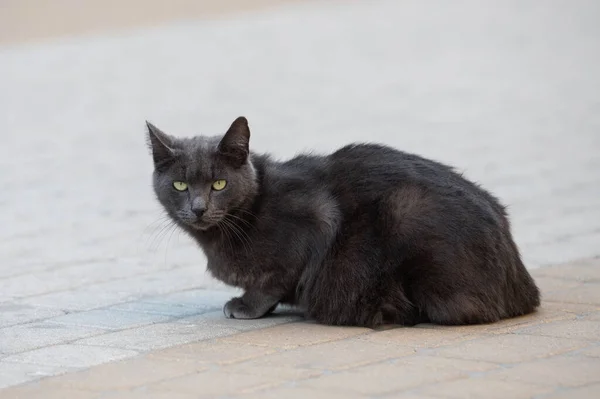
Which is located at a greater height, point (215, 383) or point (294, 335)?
→ point (294, 335)

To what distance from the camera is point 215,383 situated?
3594mm

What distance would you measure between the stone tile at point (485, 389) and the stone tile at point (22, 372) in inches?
51.7

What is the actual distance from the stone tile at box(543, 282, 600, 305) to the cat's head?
145 centimetres

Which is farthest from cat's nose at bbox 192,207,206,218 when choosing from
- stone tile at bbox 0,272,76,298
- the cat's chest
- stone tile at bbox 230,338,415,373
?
stone tile at bbox 0,272,76,298

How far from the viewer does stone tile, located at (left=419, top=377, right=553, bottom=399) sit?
3.37 meters

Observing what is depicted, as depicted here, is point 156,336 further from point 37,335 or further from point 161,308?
point 161,308

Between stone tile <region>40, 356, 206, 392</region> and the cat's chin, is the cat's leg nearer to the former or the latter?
the cat's chin

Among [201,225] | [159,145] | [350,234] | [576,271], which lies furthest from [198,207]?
[576,271]

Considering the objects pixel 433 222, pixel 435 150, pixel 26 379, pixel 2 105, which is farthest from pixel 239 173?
pixel 2 105

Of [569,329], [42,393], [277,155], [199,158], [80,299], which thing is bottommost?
[42,393]

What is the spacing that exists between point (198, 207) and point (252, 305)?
0.51m

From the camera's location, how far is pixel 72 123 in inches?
454

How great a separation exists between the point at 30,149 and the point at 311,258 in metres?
6.13

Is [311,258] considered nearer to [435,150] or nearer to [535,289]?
[535,289]
